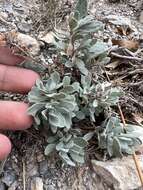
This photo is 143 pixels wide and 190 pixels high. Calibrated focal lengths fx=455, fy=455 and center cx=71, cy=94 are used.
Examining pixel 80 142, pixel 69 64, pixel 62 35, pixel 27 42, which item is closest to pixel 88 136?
pixel 80 142

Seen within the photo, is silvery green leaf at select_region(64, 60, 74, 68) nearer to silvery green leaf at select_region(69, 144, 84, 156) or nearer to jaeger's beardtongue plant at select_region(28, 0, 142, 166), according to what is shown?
jaeger's beardtongue plant at select_region(28, 0, 142, 166)

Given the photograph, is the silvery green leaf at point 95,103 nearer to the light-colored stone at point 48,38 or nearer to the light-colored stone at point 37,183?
the light-colored stone at point 37,183

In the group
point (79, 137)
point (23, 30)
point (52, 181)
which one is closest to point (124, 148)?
point (79, 137)

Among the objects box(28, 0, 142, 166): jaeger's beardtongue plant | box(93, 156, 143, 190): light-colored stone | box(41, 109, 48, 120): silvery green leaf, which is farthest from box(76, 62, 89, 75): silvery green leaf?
box(93, 156, 143, 190): light-colored stone

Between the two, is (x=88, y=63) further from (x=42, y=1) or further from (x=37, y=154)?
(x=42, y=1)

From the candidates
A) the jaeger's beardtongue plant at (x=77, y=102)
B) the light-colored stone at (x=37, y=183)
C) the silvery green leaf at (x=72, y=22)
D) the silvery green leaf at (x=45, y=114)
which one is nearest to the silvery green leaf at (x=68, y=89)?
the jaeger's beardtongue plant at (x=77, y=102)

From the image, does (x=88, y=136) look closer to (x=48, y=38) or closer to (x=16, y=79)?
(x=16, y=79)
